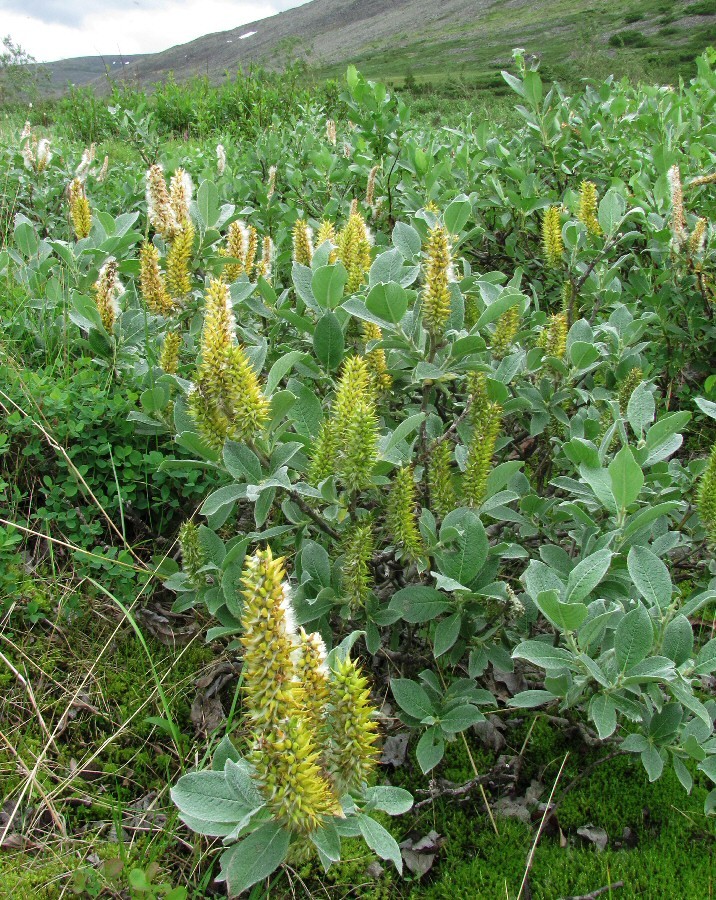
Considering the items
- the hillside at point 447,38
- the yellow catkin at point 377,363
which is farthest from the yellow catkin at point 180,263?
the hillside at point 447,38

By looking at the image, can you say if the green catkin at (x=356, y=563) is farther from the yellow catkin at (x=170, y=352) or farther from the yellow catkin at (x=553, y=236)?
the yellow catkin at (x=553, y=236)

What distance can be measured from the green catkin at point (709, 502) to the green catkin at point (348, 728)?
46.5 inches

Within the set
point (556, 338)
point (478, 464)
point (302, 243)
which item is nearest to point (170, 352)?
point (302, 243)

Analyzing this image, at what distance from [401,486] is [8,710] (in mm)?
1439

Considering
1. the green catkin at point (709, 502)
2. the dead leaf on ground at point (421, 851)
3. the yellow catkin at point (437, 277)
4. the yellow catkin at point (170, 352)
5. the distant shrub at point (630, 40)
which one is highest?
the distant shrub at point (630, 40)

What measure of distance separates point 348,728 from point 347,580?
0.63 meters

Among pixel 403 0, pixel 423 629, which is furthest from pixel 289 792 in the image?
pixel 403 0

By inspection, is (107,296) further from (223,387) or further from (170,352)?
(223,387)

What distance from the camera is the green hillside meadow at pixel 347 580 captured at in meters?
1.51

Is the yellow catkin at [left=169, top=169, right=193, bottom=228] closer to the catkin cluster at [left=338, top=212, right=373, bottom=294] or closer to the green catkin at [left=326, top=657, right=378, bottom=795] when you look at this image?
the catkin cluster at [left=338, top=212, right=373, bottom=294]

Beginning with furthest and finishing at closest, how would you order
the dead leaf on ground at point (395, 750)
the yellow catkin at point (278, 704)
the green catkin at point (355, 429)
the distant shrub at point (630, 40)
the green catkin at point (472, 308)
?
the distant shrub at point (630, 40) → the green catkin at point (472, 308) → the dead leaf on ground at point (395, 750) → the green catkin at point (355, 429) → the yellow catkin at point (278, 704)

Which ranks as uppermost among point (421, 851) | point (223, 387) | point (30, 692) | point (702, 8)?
point (702, 8)

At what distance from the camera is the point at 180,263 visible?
7.43ft

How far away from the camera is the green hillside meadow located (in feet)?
4.94
